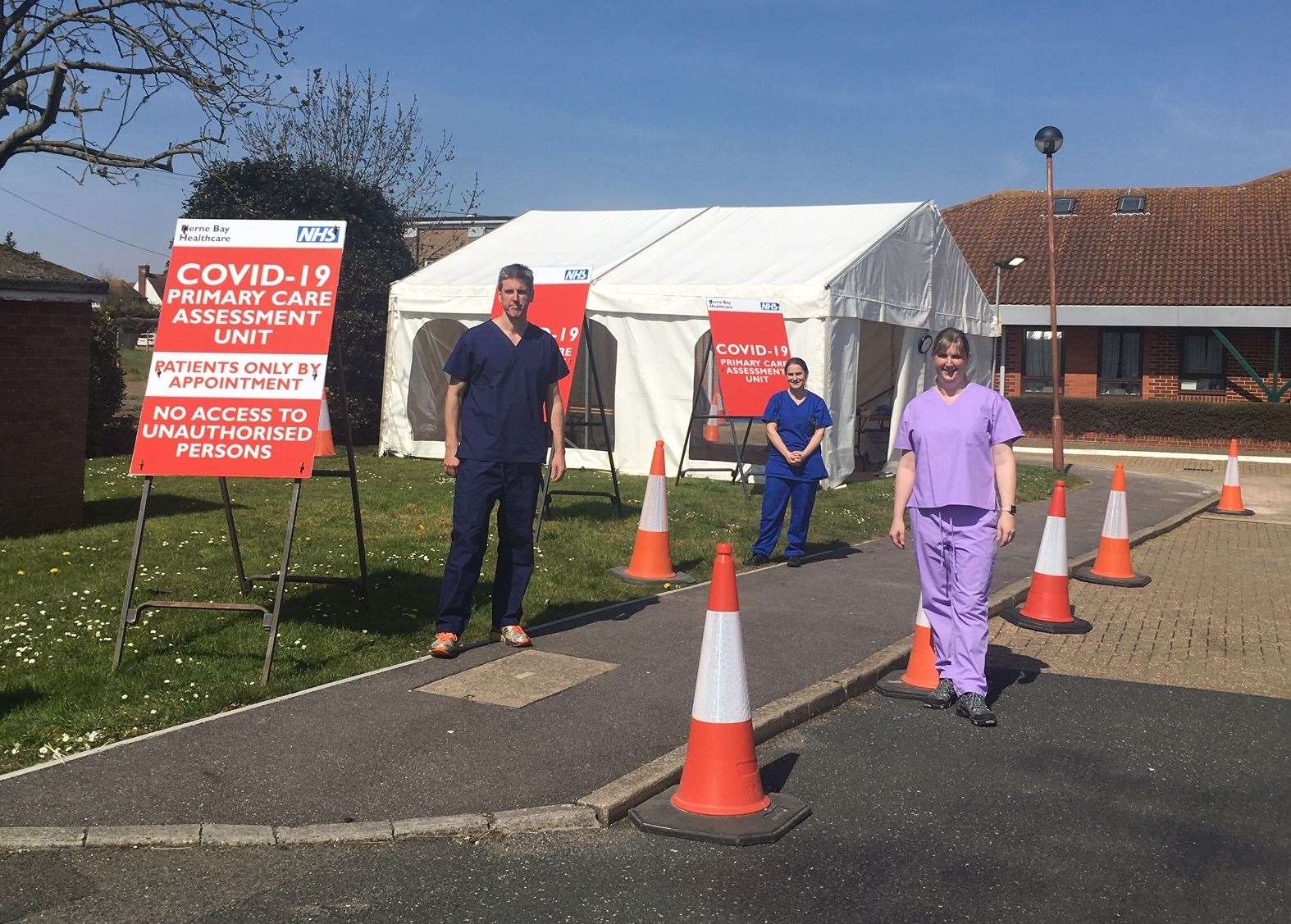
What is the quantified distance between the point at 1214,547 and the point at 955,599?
8.33 meters

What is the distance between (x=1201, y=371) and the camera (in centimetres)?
3209

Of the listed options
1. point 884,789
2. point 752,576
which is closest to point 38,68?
point 752,576

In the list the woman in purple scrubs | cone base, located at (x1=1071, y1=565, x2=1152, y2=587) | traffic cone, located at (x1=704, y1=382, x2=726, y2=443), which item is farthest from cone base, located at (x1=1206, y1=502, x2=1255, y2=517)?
the woman in purple scrubs

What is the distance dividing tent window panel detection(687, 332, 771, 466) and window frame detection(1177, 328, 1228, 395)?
50.2 ft

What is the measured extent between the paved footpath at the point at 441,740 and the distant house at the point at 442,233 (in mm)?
24633

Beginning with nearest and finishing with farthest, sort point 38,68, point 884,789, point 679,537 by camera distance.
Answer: point 884,789, point 679,537, point 38,68

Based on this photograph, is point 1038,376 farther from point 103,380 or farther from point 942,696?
point 942,696

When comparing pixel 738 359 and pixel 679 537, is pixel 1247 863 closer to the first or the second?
pixel 679 537

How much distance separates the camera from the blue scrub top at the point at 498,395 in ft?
22.8

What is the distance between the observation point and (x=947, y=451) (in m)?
6.21

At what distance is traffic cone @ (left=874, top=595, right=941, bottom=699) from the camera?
6590 mm

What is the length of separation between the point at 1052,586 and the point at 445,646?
14.1ft

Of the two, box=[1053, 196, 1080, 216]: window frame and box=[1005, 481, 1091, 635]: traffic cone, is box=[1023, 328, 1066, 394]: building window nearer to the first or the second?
box=[1053, 196, 1080, 216]: window frame

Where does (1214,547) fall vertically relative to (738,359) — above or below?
below
